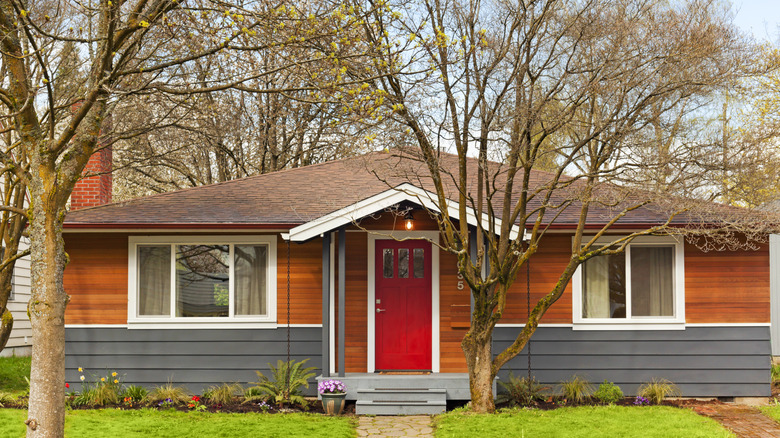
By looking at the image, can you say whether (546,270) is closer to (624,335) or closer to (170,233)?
(624,335)

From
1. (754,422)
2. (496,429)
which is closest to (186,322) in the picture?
(496,429)

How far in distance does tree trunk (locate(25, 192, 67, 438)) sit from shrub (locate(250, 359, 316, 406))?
163 inches

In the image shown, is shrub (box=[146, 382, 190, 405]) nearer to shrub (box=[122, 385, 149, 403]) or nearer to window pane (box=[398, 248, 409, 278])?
shrub (box=[122, 385, 149, 403])

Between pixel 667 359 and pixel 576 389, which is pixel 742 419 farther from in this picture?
pixel 576 389

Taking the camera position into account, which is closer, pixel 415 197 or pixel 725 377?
pixel 415 197

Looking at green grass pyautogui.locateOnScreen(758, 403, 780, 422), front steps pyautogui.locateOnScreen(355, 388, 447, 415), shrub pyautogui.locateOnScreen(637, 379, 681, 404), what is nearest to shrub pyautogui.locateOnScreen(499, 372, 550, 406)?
front steps pyautogui.locateOnScreen(355, 388, 447, 415)

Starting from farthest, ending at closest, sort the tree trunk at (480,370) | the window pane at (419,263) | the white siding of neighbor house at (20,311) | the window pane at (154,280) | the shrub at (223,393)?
the white siding of neighbor house at (20,311), the window pane at (419,263), the window pane at (154,280), the shrub at (223,393), the tree trunk at (480,370)

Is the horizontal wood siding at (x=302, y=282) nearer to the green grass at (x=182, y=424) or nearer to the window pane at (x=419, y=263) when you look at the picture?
the window pane at (x=419, y=263)

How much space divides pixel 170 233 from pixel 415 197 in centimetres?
381

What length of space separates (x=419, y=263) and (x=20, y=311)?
1006cm

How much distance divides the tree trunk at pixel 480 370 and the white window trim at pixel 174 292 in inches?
123

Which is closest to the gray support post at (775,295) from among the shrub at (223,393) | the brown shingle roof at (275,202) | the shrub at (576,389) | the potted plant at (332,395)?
the brown shingle roof at (275,202)

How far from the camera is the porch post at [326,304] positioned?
10.3 m

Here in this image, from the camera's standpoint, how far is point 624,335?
35.8ft
